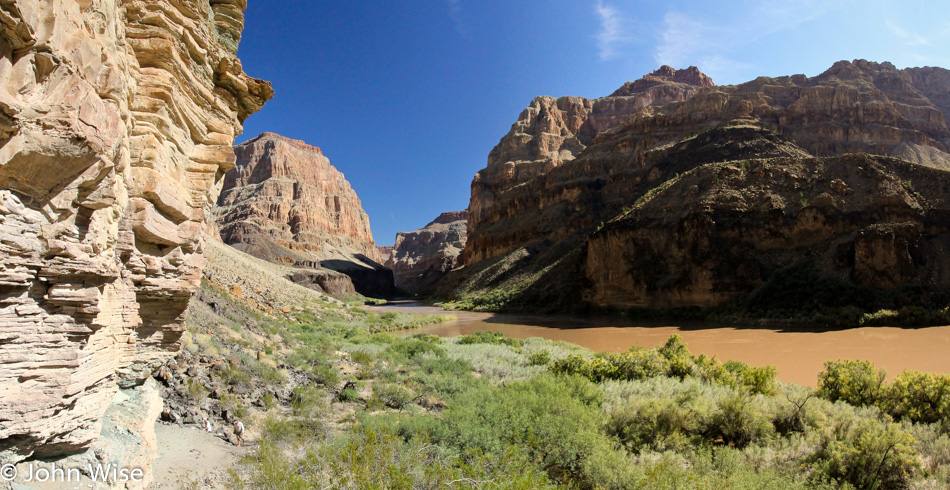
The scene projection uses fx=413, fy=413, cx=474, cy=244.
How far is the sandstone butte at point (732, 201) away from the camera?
91.2 feet

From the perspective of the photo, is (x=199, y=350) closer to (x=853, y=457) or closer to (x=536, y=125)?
(x=853, y=457)

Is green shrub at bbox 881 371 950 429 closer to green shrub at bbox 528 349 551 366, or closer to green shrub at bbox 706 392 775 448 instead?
green shrub at bbox 706 392 775 448

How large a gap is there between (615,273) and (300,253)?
7903 cm

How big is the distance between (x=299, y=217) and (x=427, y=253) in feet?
181

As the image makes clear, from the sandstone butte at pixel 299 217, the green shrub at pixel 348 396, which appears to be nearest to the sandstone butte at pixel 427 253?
the sandstone butte at pixel 299 217

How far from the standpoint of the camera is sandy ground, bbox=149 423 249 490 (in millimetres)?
4699

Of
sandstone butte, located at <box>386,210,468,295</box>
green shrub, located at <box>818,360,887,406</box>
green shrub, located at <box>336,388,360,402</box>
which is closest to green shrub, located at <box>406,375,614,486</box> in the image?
green shrub, located at <box>336,388,360,402</box>

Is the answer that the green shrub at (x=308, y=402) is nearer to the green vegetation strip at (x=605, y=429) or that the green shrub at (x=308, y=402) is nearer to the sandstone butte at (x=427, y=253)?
the green vegetation strip at (x=605, y=429)

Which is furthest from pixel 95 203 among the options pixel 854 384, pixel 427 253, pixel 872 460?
pixel 427 253

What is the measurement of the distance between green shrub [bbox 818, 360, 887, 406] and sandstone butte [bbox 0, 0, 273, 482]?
11262mm

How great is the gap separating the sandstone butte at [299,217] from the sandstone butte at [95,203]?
2545 inches

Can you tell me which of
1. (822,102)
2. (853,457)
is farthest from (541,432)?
(822,102)

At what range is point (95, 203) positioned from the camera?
11.7 ft

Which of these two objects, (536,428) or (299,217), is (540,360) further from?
(299,217)
